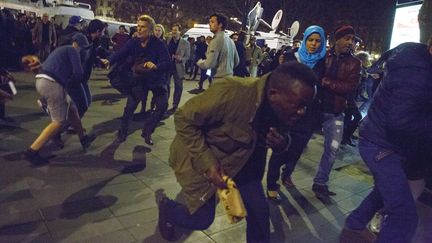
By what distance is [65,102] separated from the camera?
4875 millimetres

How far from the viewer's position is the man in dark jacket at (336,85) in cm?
444

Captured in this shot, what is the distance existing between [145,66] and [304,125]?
2703 millimetres

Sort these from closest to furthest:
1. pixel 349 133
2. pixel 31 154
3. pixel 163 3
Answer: pixel 31 154 < pixel 349 133 < pixel 163 3

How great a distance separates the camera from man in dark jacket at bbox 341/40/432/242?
272cm

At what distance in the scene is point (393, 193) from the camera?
9.31ft

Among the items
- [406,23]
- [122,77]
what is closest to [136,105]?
[122,77]

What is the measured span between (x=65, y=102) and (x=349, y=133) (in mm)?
5587

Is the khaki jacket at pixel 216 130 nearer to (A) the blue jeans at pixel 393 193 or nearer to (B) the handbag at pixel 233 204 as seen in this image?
(B) the handbag at pixel 233 204

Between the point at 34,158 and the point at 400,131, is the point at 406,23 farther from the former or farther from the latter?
the point at 34,158

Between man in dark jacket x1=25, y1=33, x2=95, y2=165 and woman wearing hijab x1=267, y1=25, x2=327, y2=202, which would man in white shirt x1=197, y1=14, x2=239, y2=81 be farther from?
man in dark jacket x1=25, y1=33, x2=95, y2=165

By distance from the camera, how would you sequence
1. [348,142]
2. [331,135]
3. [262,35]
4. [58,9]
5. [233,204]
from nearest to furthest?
[233,204]
[331,135]
[348,142]
[58,9]
[262,35]

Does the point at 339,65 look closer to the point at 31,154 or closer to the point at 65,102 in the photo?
the point at 65,102

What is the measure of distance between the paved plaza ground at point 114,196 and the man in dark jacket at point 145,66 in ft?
1.41

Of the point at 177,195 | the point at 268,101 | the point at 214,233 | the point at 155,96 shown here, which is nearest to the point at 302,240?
the point at 214,233
